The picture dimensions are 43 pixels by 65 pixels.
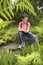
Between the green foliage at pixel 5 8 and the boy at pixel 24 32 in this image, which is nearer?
the green foliage at pixel 5 8

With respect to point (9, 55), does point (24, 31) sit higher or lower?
lower

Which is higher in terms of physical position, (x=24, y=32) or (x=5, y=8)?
(x=5, y=8)

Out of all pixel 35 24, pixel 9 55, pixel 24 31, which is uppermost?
pixel 9 55

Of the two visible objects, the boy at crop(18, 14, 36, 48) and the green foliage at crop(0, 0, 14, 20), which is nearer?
the green foliage at crop(0, 0, 14, 20)

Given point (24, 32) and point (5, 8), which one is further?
point (24, 32)

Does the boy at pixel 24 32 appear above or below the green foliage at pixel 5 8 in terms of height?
below

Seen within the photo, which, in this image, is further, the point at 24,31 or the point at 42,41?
the point at 42,41

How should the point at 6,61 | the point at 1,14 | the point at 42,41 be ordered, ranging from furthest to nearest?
1. the point at 42,41
2. the point at 6,61
3. the point at 1,14

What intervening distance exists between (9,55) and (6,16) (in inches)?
83.7

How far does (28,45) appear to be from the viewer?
736cm

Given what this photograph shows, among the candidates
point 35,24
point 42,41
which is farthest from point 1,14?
point 35,24

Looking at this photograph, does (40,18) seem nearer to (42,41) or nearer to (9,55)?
(42,41)

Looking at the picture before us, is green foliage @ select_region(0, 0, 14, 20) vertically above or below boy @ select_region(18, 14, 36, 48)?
above

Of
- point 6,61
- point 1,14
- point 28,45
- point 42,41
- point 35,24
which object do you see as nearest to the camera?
point 1,14
